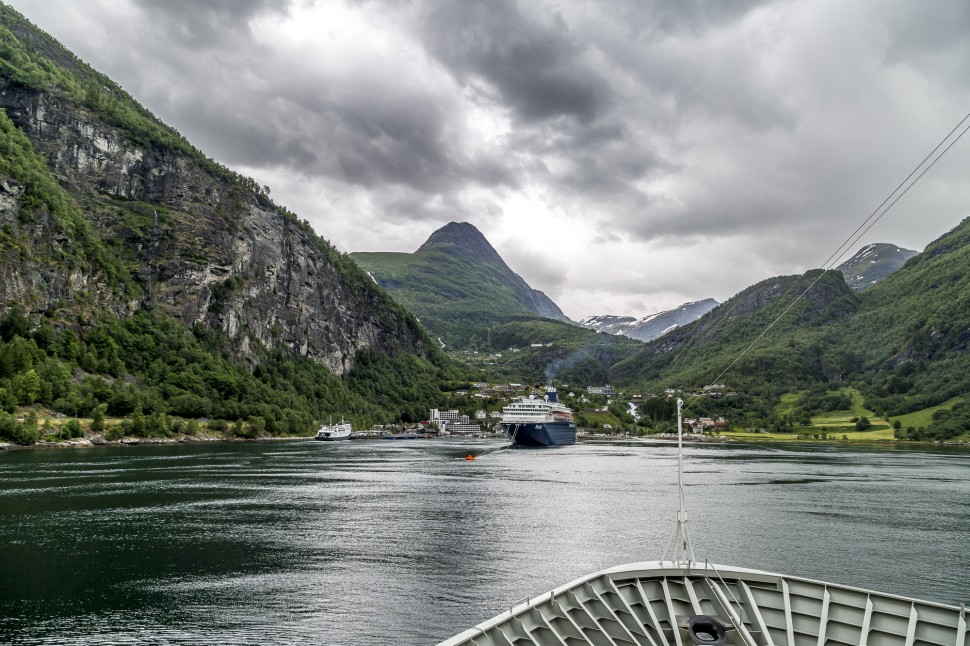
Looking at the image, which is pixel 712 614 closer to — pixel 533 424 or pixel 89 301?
pixel 533 424

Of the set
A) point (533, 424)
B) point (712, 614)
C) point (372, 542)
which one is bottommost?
point (372, 542)

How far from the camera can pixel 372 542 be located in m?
40.4

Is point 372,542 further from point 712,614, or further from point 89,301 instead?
point 89,301

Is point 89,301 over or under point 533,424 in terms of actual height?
over

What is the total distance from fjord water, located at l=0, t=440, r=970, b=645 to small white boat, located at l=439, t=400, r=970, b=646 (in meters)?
8.41

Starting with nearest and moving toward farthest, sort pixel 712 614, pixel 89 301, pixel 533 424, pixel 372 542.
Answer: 1. pixel 712 614
2. pixel 372 542
3. pixel 89 301
4. pixel 533 424

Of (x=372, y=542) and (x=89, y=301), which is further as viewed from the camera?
(x=89, y=301)

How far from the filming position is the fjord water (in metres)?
25.4

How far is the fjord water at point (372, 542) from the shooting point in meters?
25.4

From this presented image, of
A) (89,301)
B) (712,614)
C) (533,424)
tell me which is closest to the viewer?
(712,614)

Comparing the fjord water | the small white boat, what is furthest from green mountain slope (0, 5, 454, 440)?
the small white boat

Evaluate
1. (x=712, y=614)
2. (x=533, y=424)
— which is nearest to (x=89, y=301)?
(x=533, y=424)

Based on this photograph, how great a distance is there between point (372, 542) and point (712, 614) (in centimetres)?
2705

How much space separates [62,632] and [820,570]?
35.9 m
